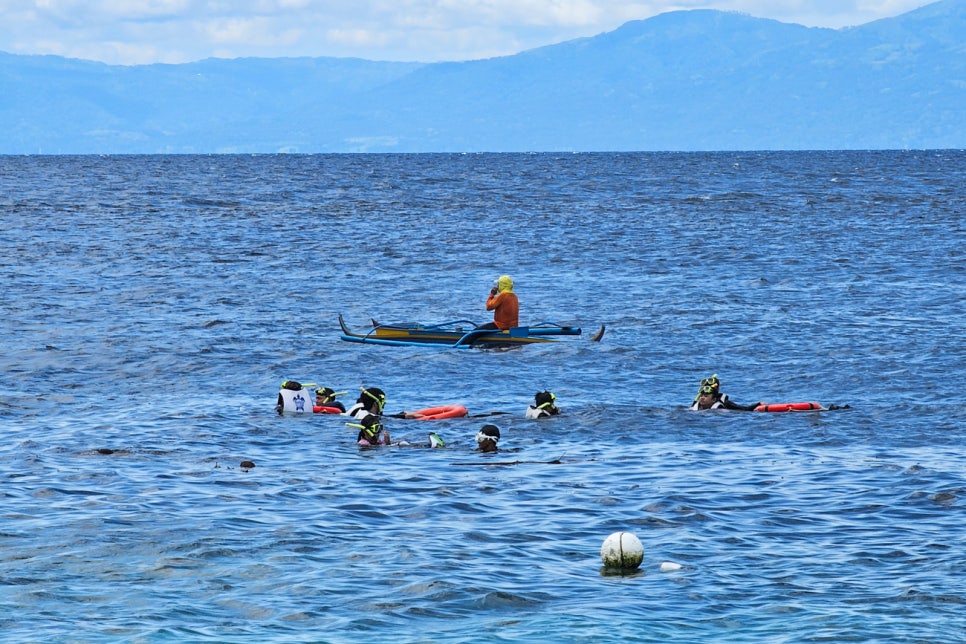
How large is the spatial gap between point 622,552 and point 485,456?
21.0 ft

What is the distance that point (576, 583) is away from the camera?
1420cm

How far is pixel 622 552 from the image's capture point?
14.5 metres

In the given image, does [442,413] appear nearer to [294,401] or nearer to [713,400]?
[294,401]

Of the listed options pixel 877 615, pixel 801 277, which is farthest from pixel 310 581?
pixel 801 277

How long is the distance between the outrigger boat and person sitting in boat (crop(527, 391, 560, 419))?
8661 millimetres

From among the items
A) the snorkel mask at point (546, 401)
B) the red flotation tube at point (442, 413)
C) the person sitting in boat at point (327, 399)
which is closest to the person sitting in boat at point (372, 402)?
the red flotation tube at point (442, 413)

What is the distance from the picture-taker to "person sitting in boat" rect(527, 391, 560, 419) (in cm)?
2350

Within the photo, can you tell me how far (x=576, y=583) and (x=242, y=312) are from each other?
83.7ft

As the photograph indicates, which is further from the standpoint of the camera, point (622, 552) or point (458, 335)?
point (458, 335)

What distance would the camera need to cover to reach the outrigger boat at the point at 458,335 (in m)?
32.5

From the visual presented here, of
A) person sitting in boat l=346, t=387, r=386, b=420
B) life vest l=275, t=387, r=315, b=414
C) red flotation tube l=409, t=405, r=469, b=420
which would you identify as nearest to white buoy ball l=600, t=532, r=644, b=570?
person sitting in boat l=346, t=387, r=386, b=420

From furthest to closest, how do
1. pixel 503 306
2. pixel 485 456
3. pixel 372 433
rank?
pixel 503 306, pixel 372 433, pixel 485 456

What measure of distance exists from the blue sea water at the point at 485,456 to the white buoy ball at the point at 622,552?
7.3 inches

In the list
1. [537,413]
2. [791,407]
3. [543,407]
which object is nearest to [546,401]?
[543,407]
